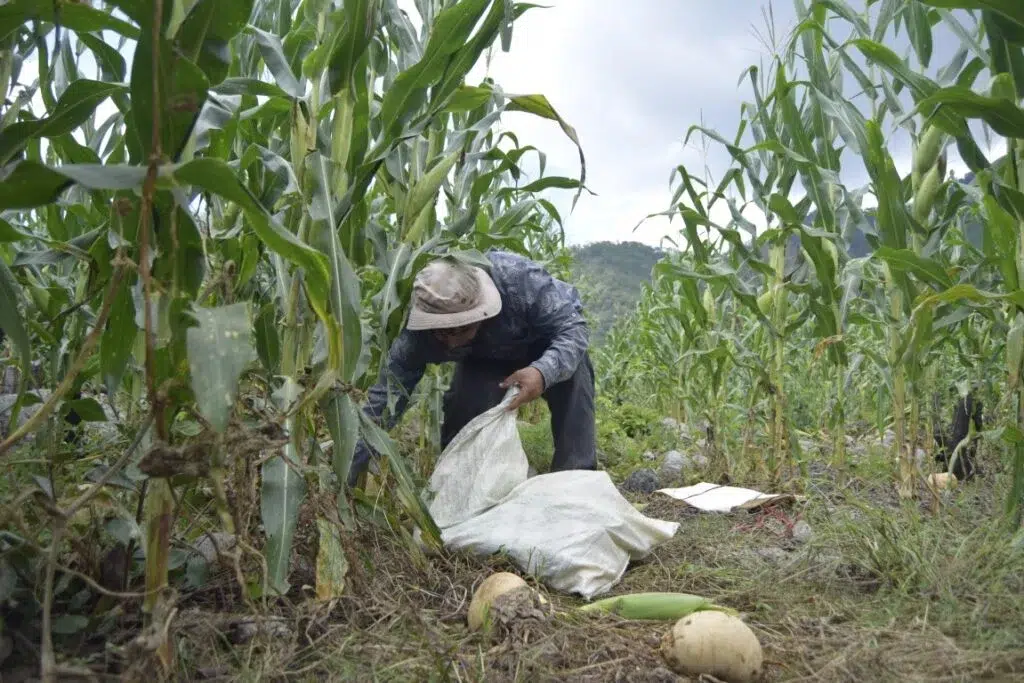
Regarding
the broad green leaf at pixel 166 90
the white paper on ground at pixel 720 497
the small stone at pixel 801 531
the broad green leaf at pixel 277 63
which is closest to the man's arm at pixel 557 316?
the white paper on ground at pixel 720 497

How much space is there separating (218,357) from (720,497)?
2851 millimetres

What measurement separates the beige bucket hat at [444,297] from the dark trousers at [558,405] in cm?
72

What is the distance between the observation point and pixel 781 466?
3.79 m

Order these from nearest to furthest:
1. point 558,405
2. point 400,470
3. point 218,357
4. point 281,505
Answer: point 218,357 → point 281,505 → point 400,470 → point 558,405

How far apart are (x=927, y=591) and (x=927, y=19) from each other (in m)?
2.05

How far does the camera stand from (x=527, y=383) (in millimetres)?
2865

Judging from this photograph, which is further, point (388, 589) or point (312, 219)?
point (388, 589)

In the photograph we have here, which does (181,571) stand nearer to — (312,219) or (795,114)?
(312,219)

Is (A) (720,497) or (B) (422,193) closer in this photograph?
(B) (422,193)

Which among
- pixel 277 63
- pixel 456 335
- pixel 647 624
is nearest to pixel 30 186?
pixel 277 63

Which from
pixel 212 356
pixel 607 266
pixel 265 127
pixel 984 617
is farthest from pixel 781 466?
pixel 607 266

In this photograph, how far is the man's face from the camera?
298cm

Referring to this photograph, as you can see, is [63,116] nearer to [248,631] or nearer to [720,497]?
[248,631]

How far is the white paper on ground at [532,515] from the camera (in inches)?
90.7
